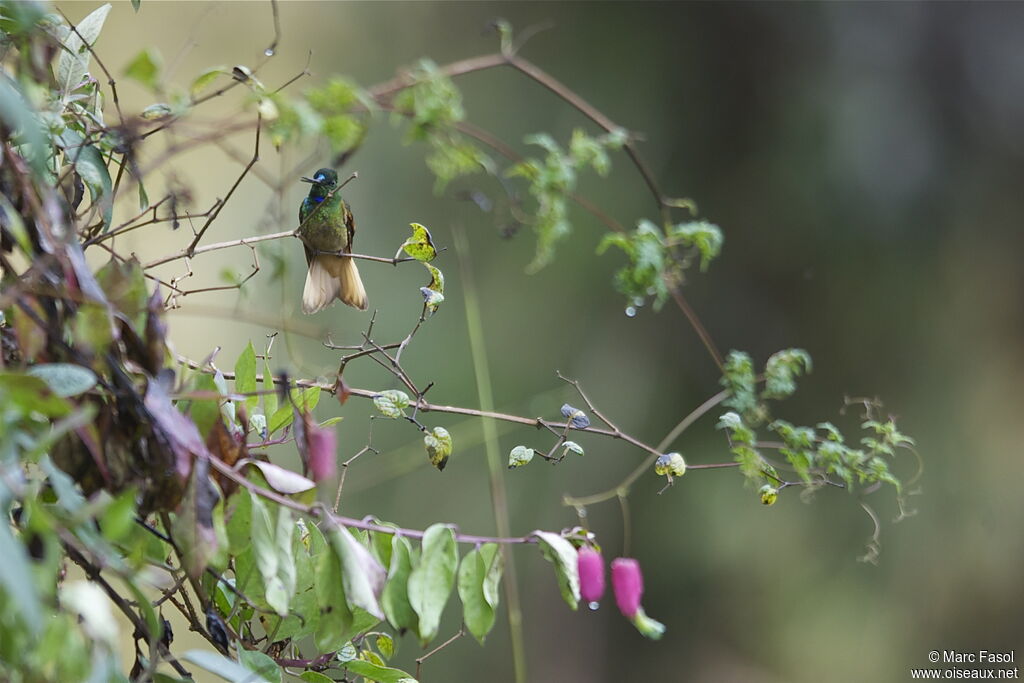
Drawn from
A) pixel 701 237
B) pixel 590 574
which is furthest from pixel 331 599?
pixel 701 237

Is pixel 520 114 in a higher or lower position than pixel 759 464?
higher

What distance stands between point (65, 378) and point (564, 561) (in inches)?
8.9

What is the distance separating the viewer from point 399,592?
0.39 meters

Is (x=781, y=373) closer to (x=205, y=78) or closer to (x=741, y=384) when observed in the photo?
(x=741, y=384)

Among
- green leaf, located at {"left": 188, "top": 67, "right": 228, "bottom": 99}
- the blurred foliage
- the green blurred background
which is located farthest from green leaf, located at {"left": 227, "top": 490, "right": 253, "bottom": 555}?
the green blurred background

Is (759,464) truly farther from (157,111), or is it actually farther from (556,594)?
(556,594)

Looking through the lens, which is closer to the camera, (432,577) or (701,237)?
(432,577)

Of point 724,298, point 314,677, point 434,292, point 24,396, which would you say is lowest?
point 314,677

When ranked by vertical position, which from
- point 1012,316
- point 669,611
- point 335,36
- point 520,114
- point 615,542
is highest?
point 335,36

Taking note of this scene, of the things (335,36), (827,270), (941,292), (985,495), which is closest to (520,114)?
(335,36)

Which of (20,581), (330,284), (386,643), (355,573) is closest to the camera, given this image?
(20,581)

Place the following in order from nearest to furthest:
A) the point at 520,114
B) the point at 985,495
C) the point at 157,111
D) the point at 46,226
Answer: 1. the point at 46,226
2. the point at 157,111
3. the point at 985,495
4. the point at 520,114

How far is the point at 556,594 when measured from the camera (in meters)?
1.58

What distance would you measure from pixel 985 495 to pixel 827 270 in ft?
1.33
